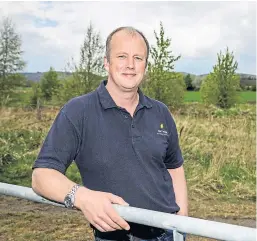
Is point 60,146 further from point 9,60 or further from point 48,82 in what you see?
point 48,82

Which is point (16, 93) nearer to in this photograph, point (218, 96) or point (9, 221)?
point (218, 96)

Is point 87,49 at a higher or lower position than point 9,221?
higher

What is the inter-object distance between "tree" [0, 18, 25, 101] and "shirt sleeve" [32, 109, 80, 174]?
26.8m

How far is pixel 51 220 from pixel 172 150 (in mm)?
3659

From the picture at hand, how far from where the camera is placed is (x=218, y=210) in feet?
21.0

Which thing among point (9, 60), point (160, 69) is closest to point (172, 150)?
point (160, 69)

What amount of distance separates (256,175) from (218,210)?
1925 mm

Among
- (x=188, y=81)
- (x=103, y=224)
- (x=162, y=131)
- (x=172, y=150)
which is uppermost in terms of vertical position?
(x=188, y=81)

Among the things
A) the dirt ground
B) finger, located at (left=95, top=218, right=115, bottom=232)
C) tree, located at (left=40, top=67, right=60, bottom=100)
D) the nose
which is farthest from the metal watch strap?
tree, located at (left=40, top=67, right=60, bottom=100)

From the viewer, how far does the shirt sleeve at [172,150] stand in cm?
221

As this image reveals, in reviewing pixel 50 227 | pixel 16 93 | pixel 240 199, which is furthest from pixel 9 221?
pixel 16 93

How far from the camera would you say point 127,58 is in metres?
1.92

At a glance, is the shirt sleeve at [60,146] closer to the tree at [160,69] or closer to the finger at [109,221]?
the finger at [109,221]

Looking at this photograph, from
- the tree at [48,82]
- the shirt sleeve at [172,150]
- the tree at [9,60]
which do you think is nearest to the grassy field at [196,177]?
the shirt sleeve at [172,150]
